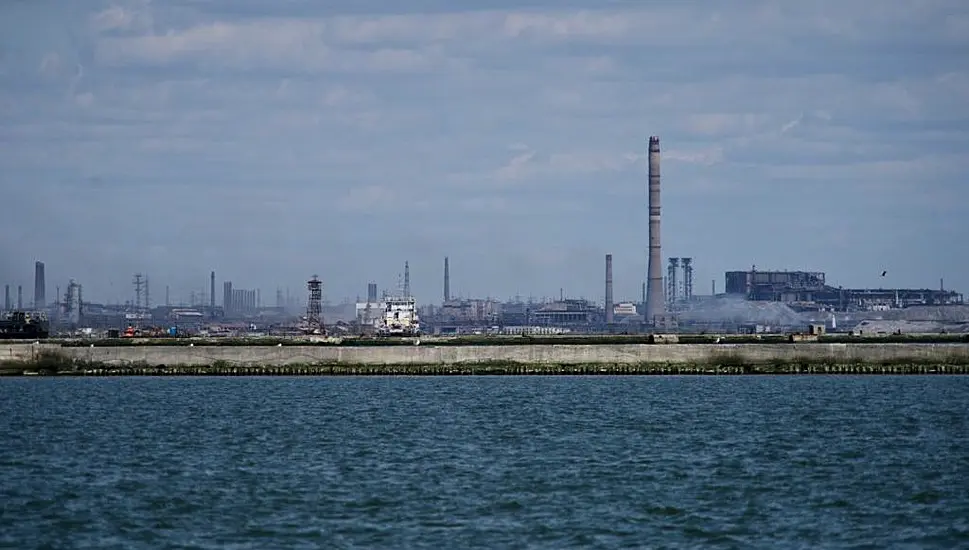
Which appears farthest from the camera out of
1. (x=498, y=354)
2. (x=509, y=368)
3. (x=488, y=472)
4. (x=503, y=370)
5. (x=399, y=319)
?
(x=399, y=319)

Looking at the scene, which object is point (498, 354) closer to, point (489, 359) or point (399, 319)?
point (489, 359)

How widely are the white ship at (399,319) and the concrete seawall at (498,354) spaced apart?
175ft

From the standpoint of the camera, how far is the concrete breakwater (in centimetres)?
9562

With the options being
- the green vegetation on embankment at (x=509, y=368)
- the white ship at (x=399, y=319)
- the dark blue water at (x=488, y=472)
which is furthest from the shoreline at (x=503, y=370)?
the white ship at (x=399, y=319)

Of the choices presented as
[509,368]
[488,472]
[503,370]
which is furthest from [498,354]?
[488,472]

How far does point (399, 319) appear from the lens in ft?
518

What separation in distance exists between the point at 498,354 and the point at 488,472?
56569 millimetres

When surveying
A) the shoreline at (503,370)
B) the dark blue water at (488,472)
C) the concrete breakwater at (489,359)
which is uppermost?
the concrete breakwater at (489,359)

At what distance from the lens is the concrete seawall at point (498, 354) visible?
315 feet

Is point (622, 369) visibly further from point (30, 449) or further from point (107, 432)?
point (30, 449)

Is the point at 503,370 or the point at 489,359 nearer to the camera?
the point at 503,370

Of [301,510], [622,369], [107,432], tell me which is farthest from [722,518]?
[622,369]

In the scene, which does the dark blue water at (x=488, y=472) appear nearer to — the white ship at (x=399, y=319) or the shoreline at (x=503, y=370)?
the shoreline at (x=503, y=370)

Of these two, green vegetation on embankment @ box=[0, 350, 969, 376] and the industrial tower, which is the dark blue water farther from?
the industrial tower
